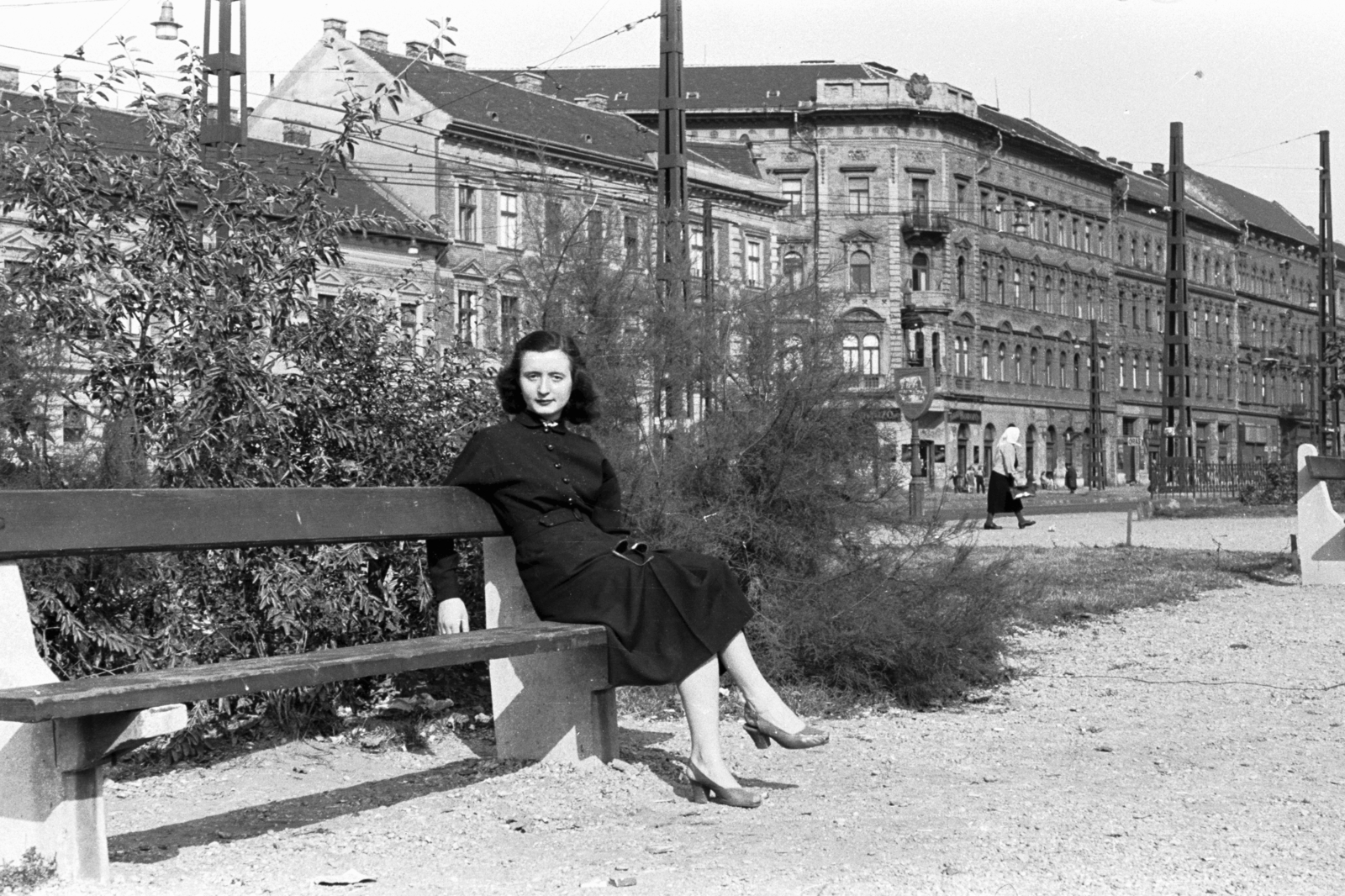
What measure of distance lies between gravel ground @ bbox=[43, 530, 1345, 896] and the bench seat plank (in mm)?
483

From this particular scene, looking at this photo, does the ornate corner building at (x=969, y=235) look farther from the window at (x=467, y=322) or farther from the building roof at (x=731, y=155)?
the window at (x=467, y=322)

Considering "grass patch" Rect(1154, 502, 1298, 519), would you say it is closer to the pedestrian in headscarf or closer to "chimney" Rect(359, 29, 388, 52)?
the pedestrian in headscarf

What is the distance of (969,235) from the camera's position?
76.8 metres

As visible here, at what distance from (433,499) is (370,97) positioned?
2.64m

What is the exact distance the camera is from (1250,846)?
15.6ft

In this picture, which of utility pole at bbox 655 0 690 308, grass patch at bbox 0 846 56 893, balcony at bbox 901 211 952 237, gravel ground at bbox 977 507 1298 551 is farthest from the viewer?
balcony at bbox 901 211 952 237

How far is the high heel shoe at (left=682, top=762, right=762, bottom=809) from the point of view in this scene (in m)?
5.42

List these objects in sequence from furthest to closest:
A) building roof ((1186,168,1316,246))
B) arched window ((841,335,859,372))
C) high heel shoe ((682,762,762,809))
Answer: building roof ((1186,168,1316,246)) < arched window ((841,335,859,372)) < high heel shoe ((682,762,762,809))

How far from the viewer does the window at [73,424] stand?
6371 millimetres

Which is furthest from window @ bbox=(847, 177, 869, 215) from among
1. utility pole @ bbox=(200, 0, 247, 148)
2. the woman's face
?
the woman's face

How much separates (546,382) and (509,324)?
2516 mm

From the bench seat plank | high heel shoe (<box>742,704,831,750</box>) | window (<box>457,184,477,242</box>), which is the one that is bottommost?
high heel shoe (<box>742,704,831,750</box>)

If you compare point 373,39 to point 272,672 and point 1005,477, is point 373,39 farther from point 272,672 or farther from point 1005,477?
point 272,672

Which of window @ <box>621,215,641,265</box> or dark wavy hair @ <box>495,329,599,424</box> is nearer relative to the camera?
dark wavy hair @ <box>495,329,599,424</box>
